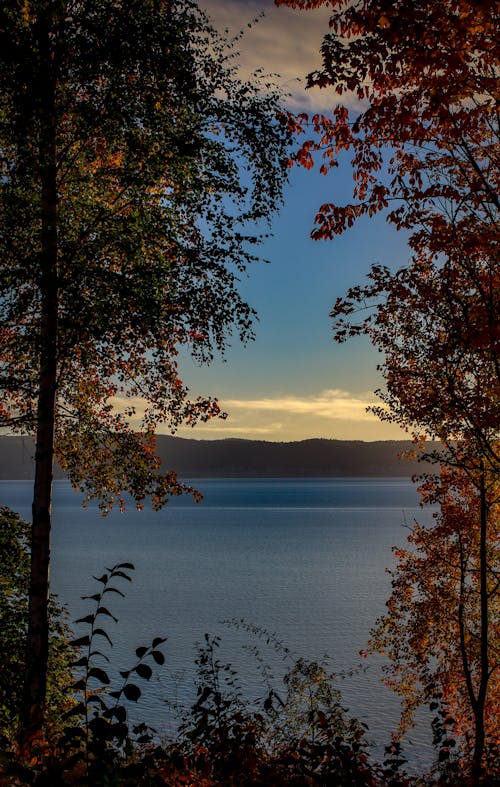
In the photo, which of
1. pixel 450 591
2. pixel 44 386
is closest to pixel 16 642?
pixel 44 386

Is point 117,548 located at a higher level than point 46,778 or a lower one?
lower

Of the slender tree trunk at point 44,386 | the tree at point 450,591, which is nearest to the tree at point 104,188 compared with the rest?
the slender tree trunk at point 44,386

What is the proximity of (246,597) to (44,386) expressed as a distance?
6634cm

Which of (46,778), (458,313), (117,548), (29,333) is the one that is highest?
(458,313)

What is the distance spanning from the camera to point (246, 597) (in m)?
Answer: 73.8

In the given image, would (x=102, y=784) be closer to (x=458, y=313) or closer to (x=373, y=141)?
(x=373, y=141)

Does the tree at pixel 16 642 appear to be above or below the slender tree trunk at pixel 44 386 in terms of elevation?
below

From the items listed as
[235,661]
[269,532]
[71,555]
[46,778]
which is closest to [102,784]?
[46,778]

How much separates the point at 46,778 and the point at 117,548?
120718 millimetres

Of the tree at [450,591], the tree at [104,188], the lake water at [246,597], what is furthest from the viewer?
the lake water at [246,597]

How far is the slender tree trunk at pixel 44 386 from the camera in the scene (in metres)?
10.8

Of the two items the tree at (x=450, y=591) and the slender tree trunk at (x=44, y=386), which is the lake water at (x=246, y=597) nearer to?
the slender tree trunk at (x=44, y=386)

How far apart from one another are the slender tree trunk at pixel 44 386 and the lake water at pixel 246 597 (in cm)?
481

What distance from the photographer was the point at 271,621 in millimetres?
62500
